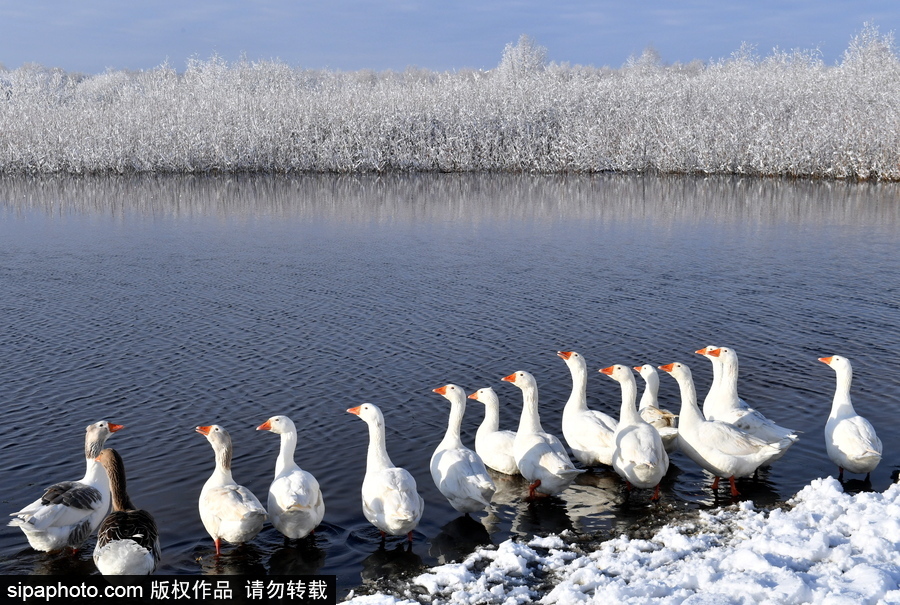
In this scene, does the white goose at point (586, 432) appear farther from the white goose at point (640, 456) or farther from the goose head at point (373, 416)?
the goose head at point (373, 416)

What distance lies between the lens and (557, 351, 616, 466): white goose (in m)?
12.0

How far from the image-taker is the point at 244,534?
9.50 metres

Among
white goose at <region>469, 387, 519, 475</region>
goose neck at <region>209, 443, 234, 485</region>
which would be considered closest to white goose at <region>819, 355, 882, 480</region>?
white goose at <region>469, 387, 519, 475</region>

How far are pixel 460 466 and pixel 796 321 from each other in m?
14.1

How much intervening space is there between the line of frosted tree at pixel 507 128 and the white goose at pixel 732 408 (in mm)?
52322

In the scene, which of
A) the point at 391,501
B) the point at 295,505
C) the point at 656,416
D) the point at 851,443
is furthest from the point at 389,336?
the point at 851,443

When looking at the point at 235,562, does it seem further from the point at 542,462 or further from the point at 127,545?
the point at 542,462

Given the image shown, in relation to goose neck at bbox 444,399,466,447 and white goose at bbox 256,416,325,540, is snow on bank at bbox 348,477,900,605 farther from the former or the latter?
goose neck at bbox 444,399,466,447

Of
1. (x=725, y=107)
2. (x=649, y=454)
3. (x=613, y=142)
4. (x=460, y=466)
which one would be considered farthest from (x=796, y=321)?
(x=725, y=107)

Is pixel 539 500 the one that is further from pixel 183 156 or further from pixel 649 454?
pixel 183 156

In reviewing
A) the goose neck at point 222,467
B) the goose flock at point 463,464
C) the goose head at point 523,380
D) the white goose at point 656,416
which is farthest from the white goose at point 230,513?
the white goose at point 656,416

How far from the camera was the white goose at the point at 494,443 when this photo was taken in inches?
472

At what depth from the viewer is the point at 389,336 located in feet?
66.5

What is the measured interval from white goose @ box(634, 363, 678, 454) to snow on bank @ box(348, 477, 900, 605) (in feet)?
7.42
